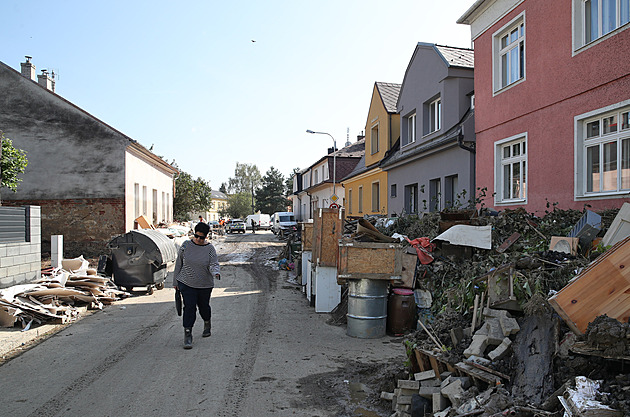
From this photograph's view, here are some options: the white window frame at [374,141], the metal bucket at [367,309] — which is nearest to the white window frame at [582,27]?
the metal bucket at [367,309]

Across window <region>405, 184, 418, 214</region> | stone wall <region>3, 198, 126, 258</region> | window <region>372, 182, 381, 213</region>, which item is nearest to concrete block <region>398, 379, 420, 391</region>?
window <region>405, 184, 418, 214</region>

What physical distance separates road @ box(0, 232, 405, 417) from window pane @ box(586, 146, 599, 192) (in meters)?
5.20

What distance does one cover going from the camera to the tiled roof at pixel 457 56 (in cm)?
1555

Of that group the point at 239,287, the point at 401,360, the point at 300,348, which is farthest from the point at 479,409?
the point at 239,287

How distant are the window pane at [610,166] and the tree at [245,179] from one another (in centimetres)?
8743

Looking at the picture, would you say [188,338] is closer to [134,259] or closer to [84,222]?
[134,259]

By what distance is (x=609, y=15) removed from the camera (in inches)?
334

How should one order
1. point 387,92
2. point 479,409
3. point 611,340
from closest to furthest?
point 611,340
point 479,409
point 387,92

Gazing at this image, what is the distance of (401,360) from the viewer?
6336 mm

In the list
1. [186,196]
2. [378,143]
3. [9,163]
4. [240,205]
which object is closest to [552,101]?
[378,143]

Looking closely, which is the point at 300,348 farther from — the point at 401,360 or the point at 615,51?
the point at 615,51

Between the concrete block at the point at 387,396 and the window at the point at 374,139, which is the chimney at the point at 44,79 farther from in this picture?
the concrete block at the point at 387,396

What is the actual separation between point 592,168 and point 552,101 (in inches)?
70.8

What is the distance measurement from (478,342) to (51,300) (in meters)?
8.24
